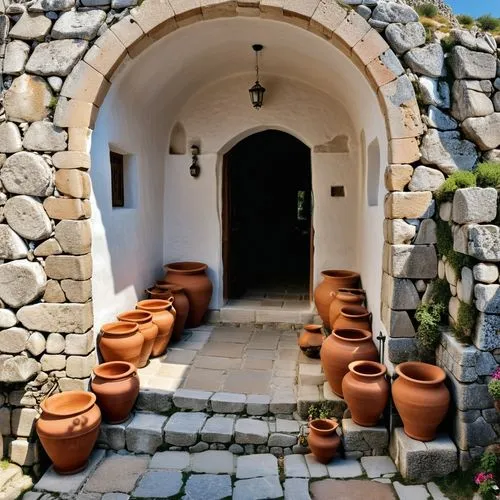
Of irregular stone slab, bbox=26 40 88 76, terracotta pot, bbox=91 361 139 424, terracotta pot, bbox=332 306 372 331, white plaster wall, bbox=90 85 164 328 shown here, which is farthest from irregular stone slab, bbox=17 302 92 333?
terracotta pot, bbox=332 306 372 331

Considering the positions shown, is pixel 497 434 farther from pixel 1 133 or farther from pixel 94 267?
pixel 1 133

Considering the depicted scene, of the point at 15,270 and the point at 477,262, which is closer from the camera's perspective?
the point at 477,262

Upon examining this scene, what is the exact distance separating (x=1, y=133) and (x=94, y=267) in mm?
1282

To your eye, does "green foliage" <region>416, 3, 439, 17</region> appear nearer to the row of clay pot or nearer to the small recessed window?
the small recessed window

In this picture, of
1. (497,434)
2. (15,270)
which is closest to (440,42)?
(497,434)

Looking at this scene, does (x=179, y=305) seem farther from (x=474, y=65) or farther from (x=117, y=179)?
(x=474, y=65)

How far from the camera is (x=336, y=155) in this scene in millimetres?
5520

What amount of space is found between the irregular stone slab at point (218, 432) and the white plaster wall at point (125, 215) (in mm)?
1307

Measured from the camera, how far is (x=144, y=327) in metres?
4.38

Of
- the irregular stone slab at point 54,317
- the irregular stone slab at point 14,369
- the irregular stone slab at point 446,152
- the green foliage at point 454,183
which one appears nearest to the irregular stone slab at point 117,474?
the irregular stone slab at point 14,369

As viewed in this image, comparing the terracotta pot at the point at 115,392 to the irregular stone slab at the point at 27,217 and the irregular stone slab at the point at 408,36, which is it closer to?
the irregular stone slab at the point at 27,217

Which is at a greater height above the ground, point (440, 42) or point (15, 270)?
point (440, 42)

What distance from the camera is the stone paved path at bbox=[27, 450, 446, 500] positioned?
10.3 feet

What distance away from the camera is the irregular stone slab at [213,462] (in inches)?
135
